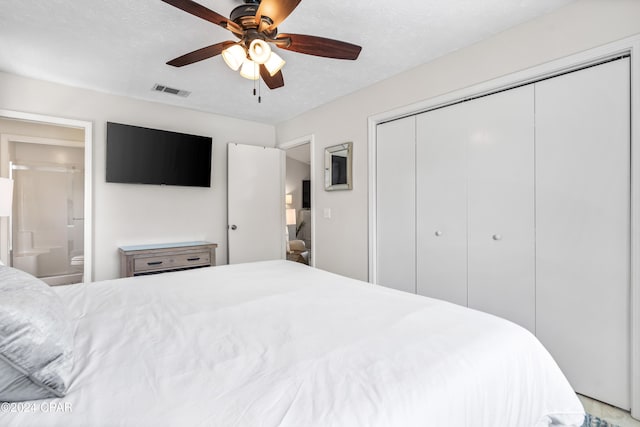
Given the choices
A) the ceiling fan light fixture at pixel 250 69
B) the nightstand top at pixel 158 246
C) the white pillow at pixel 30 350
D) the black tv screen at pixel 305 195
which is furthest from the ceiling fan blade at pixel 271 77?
the black tv screen at pixel 305 195

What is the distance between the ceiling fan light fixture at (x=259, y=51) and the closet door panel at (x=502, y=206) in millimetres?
1688

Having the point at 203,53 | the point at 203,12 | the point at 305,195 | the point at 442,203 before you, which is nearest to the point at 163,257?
the point at 203,53

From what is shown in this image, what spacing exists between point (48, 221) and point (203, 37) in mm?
4526

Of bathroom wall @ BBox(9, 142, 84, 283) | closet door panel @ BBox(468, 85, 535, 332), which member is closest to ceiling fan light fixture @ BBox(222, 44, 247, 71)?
closet door panel @ BBox(468, 85, 535, 332)

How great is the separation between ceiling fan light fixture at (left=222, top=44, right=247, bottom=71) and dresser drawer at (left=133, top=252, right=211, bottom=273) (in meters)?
2.38

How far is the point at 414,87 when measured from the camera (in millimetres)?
2869

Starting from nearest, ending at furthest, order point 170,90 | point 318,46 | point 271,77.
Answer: point 318,46 < point 271,77 < point 170,90

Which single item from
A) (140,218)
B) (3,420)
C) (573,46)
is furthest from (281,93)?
(3,420)

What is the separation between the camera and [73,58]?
263 cm

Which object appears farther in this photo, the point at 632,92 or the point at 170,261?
the point at 170,261

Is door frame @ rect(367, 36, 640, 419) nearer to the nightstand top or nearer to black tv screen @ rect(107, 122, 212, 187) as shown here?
black tv screen @ rect(107, 122, 212, 187)

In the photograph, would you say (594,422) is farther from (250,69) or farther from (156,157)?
(156,157)

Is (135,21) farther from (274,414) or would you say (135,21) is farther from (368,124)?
(274,414)

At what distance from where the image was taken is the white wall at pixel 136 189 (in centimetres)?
311
